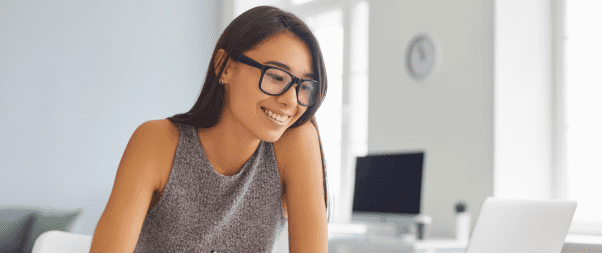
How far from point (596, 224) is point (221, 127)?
2583mm

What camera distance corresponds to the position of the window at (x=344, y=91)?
14.4 ft

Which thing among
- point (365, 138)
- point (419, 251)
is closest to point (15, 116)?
point (365, 138)

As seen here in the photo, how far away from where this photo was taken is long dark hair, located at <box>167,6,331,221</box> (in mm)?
824

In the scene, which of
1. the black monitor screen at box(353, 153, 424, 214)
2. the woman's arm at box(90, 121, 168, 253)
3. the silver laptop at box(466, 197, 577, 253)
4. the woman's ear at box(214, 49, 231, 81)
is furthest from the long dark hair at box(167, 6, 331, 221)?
the black monitor screen at box(353, 153, 424, 214)

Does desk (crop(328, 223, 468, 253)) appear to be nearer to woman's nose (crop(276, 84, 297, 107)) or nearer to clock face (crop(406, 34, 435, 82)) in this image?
clock face (crop(406, 34, 435, 82))

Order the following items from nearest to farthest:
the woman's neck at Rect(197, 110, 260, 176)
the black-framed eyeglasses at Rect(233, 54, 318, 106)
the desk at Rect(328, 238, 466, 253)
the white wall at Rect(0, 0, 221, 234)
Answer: the black-framed eyeglasses at Rect(233, 54, 318, 106) → the woman's neck at Rect(197, 110, 260, 176) → the desk at Rect(328, 238, 466, 253) → the white wall at Rect(0, 0, 221, 234)

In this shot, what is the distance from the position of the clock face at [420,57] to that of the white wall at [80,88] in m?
2.69

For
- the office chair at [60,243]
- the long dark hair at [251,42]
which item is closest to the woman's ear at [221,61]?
the long dark hair at [251,42]

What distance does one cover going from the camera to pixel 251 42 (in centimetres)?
82

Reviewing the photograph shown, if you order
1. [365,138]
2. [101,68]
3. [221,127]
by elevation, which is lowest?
[365,138]

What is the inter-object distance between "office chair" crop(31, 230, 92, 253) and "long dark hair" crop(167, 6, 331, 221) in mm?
546

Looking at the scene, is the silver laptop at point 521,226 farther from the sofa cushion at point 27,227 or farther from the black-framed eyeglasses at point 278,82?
the sofa cushion at point 27,227

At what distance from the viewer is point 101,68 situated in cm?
483

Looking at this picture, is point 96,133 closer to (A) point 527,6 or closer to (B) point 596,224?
(A) point 527,6
